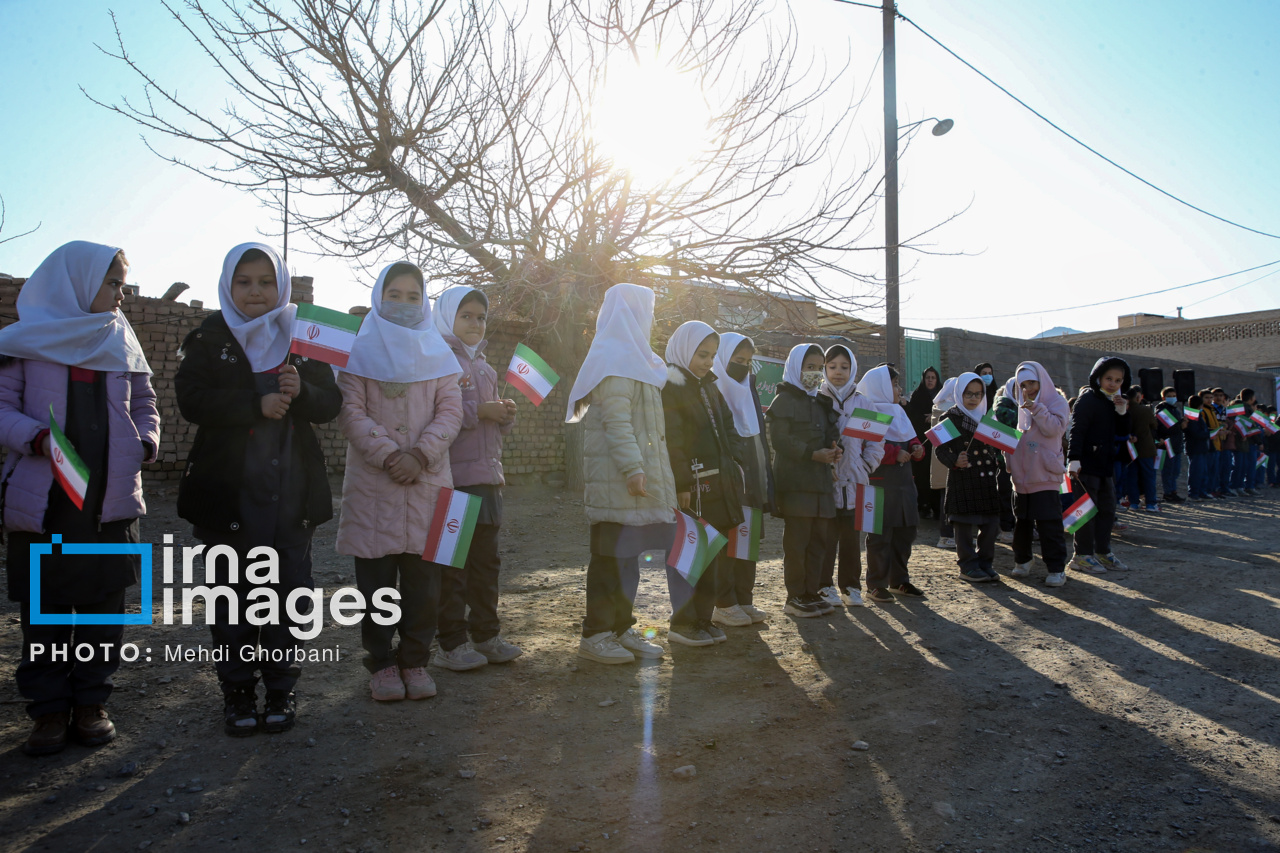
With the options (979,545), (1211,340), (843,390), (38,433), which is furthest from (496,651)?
(1211,340)

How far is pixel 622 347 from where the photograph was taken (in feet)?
13.4

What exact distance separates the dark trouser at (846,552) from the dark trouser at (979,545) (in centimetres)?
112

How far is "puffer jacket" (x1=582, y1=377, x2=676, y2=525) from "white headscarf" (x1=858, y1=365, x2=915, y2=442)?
6.89 ft

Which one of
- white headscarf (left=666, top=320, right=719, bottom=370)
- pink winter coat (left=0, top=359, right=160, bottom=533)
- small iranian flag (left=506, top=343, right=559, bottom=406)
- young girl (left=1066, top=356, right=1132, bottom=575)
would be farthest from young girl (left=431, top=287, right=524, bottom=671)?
young girl (left=1066, top=356, right=1132, bottom=575)

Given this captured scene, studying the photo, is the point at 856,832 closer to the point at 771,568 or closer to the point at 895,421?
the point at 895,421

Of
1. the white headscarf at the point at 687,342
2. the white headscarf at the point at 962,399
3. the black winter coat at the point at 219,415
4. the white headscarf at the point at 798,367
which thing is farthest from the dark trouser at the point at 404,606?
the white headscarf at the point at 962,399

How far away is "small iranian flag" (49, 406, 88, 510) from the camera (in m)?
2.74

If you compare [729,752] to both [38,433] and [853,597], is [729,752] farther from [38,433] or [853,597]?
[853,597]

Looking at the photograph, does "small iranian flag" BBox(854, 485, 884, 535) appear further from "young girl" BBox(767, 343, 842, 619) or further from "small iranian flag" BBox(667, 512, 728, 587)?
"small iranian flag" BBox(667, 512, 728, 587)

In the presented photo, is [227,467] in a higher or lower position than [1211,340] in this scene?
lower

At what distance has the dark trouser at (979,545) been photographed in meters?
6.26

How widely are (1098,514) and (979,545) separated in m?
1.35

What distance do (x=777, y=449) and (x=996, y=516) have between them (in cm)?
213

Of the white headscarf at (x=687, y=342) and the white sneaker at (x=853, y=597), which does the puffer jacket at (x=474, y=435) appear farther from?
the white sneaker at (x=853, y=597)
